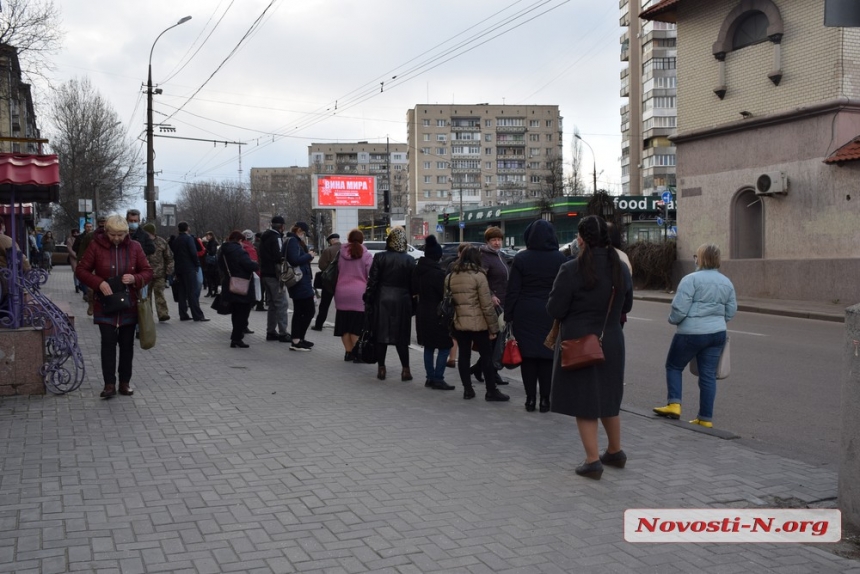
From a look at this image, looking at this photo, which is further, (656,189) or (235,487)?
(656,189)

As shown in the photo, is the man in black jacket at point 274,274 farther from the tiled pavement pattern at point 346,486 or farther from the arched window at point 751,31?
the arched window at point 751,31

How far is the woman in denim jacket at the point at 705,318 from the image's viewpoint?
7.18 meters

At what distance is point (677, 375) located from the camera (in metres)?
7.53

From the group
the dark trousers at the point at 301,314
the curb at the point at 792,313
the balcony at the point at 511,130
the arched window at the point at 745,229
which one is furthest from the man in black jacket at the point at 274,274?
the balcony at the point at 511,130

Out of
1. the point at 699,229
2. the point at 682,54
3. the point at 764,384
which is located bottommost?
the point at 764,384

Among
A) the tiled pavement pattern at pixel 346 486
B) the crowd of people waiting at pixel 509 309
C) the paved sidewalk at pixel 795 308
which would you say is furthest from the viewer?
the paved sidewalk at pixel 795 308

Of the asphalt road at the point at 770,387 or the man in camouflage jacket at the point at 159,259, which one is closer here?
the asphalt road at the point at 770,387

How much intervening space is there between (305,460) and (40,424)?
8.30ft

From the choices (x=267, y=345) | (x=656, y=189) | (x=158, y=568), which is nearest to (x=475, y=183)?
(x=656, y=189)

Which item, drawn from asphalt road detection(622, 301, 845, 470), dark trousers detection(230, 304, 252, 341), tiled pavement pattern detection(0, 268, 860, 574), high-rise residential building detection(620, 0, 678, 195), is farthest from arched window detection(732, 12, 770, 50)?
high-rise residential building detection(620, 0, 678, 195)

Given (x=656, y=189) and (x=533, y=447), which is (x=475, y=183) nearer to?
(x=656, y=189)

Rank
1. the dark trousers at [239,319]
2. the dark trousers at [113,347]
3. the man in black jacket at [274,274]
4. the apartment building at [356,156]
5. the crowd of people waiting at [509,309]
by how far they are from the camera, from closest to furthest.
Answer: the crowd of people waiting at [509,309], the dark trousers at [113,347], the dark trousers at [239,319], the man in black jacket at [274,274], the apartment building at [356,156]

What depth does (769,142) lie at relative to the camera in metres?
22.8

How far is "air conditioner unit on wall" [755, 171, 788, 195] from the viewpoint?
22109 mm
